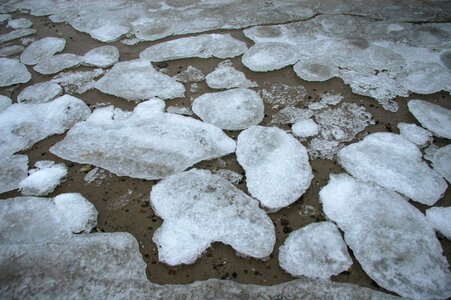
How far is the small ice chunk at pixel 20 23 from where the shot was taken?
2.51 metres

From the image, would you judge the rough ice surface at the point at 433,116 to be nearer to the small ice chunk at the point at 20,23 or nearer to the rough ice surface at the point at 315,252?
the rough ice surface at the point at 315,252

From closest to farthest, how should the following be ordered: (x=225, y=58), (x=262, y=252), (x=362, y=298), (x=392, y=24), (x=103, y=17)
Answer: (x=362, y=298) → (x=262, y=252) → (x=225, y=58) → (x=392, y=24) → (x=103, y=17)

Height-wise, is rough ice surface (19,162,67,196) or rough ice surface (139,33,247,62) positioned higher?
rough ice surface (139,33,247,62)

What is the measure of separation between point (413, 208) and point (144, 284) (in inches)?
35.8

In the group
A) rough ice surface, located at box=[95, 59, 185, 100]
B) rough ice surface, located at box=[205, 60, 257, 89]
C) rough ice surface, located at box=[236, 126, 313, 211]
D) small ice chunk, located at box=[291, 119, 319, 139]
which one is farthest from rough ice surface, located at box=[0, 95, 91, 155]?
small ice chunk, located at box=[291, 119, 319, 139]

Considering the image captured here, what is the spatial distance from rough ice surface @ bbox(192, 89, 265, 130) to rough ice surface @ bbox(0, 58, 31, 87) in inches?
43.3

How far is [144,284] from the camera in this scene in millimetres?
944

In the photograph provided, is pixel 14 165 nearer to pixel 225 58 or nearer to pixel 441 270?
pixel 225 58

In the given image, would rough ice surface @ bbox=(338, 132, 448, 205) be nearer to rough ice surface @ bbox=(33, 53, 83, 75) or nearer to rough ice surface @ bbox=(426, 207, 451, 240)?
rough ice surface @ bbox=(426, 207, 451, 240)

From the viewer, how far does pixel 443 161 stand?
126 centimetres

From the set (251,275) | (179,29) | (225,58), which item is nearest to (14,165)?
(251,275)

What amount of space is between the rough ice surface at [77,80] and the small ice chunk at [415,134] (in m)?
1.56

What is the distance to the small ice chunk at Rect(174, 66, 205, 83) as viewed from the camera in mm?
1760

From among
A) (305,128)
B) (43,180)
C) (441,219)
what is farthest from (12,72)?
(441,219)
